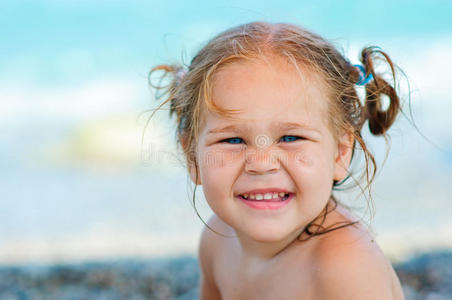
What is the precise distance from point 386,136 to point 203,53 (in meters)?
1.09

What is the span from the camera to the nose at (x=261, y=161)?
219 cm

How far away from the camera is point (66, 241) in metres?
6.65

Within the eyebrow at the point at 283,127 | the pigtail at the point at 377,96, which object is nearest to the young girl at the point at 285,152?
the eyebrow at the point at 283,127

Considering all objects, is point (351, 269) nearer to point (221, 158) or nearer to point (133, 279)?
point (221, 158)

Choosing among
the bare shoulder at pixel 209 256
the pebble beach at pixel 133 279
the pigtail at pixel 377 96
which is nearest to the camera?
the pigtail at pixel 377 96

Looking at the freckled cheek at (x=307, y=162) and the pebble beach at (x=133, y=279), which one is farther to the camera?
the pebble beach at (x=133, y=279)

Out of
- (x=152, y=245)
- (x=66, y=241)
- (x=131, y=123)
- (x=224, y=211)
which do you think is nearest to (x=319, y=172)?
(x=224, y=211)

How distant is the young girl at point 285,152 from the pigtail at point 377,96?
0.18 metres

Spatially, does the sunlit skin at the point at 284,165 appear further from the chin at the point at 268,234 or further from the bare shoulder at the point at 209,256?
the bare shoulder at the point at 209,256

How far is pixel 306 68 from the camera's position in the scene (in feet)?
7.68

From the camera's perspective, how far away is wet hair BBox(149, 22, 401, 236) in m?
2.36

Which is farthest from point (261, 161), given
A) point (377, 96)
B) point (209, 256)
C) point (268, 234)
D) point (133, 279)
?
point (133, 279)

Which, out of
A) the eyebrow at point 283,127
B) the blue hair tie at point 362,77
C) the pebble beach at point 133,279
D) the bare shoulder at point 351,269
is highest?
the blue hair tie at point 362,77

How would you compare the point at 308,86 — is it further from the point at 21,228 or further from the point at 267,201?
the point at 21,228
